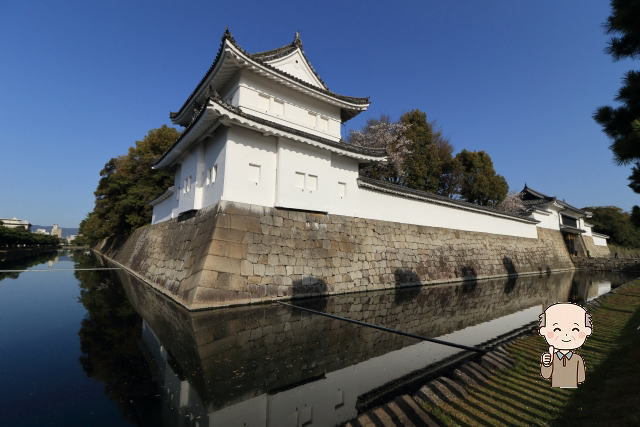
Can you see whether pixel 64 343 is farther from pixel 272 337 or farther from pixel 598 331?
pixel 598 331

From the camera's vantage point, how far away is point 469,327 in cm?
599

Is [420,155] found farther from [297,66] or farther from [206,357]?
[206,357]

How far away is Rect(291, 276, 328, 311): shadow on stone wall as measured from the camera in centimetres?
815

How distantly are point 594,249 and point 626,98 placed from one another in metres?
34.7

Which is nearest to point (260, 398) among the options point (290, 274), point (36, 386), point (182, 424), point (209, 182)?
point (182, 424)

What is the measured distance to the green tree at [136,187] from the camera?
20.1 m

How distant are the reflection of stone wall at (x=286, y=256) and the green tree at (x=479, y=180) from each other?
11.4m

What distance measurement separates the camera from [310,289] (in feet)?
28.4

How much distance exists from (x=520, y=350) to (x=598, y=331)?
2.27m

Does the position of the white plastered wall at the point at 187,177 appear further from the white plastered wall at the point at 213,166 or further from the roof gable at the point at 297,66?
the roof gable at the point at 297,66

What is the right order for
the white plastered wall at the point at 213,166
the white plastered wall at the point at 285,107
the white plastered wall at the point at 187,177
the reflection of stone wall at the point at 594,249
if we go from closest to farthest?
the white plastered wall at the point at 213,166, the white plastered wall at the point at 285,107, the white plastered wall at the point at 187,177, the reflection of stone wall at the point at 594,249

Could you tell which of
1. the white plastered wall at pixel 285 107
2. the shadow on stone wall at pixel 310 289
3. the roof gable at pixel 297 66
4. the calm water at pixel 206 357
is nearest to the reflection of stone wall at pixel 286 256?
the shadow on stone wall at pixel 310 289

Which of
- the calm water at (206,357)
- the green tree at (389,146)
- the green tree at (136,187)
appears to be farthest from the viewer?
the green tree at (389,146)

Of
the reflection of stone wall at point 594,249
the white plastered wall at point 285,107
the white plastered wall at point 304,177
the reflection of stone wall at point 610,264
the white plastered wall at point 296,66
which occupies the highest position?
the white plastered wall at point 296,66
